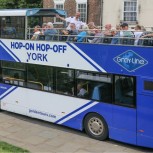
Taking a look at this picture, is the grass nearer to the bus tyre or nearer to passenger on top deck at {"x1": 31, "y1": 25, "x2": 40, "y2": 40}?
the bus tyre

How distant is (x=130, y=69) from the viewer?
9.71 m

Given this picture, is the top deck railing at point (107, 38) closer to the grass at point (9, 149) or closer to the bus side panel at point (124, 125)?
the bus side panel at point (124, 125)

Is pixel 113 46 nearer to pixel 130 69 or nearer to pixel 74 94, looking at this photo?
pixel 130 69

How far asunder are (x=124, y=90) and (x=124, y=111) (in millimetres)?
546

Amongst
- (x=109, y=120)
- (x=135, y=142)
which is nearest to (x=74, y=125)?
(x=109, y=120)

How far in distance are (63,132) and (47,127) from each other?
2.39ft

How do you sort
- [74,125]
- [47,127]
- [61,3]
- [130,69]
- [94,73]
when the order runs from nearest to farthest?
1. [130,69]
2. [94,73]
3. [74,125]
4. [47,127]
5. [61,3]

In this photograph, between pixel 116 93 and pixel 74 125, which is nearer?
pixel 116 93

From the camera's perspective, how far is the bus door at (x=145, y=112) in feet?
30.8

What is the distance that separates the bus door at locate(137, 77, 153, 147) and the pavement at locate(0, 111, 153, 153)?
1.87 feet

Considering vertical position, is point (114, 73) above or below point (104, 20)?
below

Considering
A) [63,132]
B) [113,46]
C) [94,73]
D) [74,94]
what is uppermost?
[113,46]

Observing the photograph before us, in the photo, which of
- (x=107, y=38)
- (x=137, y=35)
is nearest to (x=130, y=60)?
(x=137, y=35)

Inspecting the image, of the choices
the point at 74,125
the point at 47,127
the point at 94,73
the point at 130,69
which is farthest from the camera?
the point at 47,127
